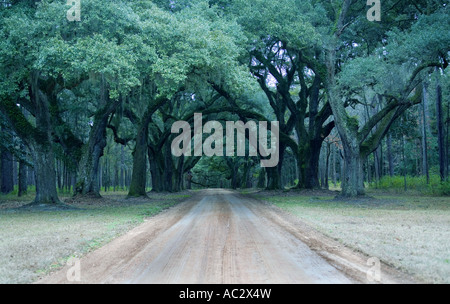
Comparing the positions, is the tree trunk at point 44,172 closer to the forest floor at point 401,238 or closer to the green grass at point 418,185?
the forest floor at point 401,238

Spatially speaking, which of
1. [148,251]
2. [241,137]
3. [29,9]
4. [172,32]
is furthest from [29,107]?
[241,137]

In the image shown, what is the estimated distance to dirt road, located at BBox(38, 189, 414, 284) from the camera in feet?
16.2

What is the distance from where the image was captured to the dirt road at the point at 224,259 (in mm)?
4938

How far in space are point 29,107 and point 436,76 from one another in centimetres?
1941

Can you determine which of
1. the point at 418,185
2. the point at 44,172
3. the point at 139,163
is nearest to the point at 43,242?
the point at 44,172

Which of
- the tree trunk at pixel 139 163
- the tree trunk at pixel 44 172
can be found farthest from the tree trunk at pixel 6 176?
the tree trunk at pixel 44 172

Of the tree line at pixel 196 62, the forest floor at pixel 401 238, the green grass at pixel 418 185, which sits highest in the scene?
the tree line at pixel 196 62

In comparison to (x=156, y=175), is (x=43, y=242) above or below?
below

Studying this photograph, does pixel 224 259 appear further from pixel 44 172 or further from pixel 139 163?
pixel 139 163

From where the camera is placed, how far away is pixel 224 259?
19.7 ft

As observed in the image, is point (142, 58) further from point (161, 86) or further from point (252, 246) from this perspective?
point (252, 246)

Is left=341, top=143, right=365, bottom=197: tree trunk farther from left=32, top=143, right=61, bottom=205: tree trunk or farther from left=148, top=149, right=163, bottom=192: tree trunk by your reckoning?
left=148, top=149, right=163, bottom=192: tree trunk

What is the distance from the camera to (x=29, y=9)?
1522 cm

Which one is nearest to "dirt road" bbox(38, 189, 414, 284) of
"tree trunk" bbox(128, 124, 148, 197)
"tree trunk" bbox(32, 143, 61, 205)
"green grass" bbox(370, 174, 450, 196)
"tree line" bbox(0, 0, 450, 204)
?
"tree line" bbox(0, 0, 450, 204)
